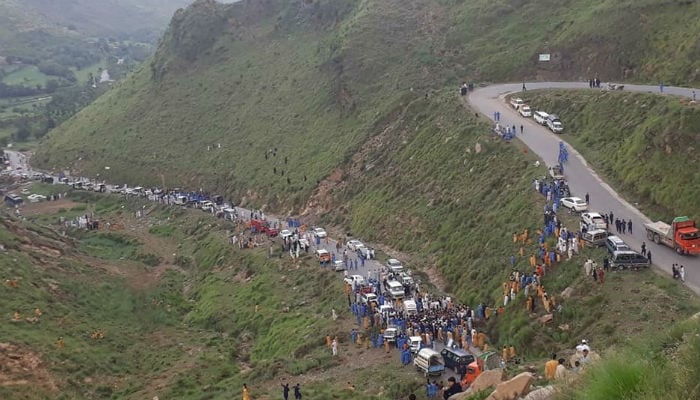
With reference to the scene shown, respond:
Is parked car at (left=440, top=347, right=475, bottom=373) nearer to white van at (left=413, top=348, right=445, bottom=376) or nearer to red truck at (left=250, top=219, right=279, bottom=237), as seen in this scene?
white van at (left=413, top=348, right=445, bottom=376)

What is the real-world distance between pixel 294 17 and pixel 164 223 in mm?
54396

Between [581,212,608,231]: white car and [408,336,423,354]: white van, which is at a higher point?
[581,212,608,231]: white car

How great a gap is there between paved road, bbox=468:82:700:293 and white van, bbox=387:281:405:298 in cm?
1310

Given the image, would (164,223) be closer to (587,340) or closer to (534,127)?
(534,127)

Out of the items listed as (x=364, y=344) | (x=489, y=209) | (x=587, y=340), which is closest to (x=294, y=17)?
(x=489, y=209)

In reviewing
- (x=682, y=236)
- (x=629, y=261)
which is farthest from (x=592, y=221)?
(x=629, y=261)

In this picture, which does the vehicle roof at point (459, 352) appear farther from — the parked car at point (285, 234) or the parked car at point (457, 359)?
the parked car at point (285, 234)

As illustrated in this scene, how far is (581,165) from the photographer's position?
49.9m

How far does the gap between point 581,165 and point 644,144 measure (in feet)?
17.5

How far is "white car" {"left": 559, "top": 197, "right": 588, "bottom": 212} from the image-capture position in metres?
41.3

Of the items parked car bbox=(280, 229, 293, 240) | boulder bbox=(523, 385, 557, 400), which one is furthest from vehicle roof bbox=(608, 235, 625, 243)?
parked car bbox=(280, 229, 293, 240)

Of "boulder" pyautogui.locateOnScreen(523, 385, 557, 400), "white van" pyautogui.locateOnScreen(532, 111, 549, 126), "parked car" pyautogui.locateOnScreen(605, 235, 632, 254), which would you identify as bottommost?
"boulder" pyautogui.locateOnScreen(523, 385, 557, 400)

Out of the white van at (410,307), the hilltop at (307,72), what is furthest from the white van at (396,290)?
the hilltop at (307,72)

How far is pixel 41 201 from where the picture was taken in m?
96.6
